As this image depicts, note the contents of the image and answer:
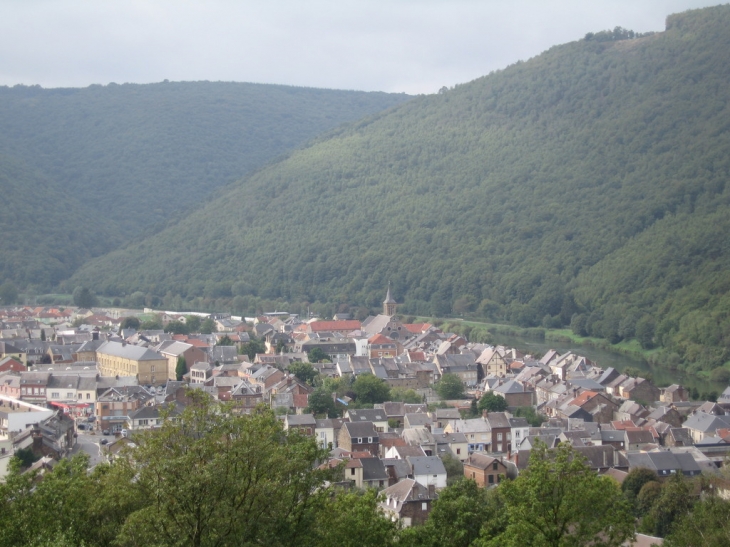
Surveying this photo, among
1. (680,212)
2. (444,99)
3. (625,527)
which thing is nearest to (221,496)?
(625,527)

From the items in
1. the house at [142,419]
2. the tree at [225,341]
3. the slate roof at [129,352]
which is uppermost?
the slate roof at [129,352]

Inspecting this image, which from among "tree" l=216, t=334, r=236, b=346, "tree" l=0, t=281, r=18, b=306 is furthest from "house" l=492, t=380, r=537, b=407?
"tree" l=0, t=281, r=18, b=306

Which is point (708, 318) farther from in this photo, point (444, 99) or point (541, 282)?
point (444, 99)

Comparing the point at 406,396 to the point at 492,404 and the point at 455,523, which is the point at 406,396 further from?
the point at 455,523

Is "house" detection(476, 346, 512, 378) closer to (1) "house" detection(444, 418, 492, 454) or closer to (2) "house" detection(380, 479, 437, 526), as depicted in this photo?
(1) "house" detection(444, 418, 492, 454)

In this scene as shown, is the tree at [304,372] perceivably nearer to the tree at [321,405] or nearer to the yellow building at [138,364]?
the tree at [321,405]

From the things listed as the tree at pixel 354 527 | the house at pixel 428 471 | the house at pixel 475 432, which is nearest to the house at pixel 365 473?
the house at pixel 428 471
